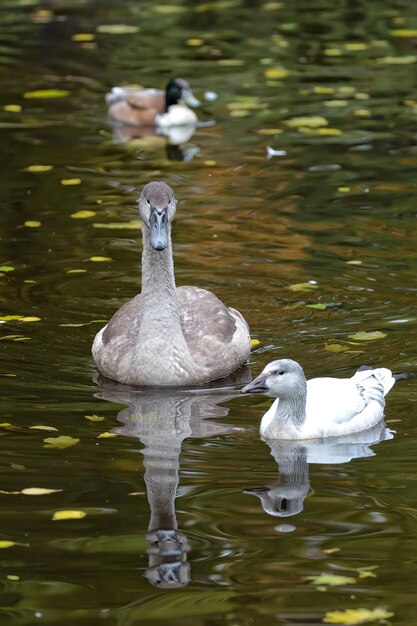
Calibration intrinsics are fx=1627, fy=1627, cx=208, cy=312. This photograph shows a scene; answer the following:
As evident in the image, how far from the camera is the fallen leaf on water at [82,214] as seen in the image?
46.2 feet

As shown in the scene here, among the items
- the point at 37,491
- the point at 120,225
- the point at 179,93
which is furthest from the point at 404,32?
the point at 37,491

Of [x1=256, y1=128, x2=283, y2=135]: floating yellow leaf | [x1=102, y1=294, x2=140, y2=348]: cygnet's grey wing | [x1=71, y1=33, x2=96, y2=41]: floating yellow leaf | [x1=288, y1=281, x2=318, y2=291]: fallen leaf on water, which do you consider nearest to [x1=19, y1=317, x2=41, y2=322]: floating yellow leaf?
[x1=102, y1=294, x2=140, y2=348]: cygnet's grey wing

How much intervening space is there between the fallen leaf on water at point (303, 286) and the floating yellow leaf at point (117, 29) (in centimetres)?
1086

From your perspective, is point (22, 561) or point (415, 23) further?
point (415, 23)

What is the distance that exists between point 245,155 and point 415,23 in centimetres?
667

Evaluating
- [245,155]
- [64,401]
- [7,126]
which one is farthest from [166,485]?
[7,126]

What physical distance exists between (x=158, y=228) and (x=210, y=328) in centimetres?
94

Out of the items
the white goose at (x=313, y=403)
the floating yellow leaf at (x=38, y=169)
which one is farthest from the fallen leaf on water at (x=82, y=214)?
the white goose at (x=313, y=403)

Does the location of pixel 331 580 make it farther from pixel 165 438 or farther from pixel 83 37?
pixel 83 37

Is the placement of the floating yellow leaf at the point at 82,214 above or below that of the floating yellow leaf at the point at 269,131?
below

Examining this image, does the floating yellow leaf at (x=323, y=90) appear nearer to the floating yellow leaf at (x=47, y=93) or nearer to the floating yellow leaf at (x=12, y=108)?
the floating yellow leaf at (x=47, y=93)

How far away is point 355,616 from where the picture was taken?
676 cm

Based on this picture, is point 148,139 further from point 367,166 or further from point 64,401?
point 64,401

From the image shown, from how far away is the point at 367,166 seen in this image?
15516 millimetres
